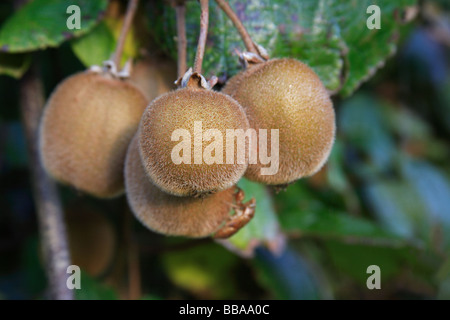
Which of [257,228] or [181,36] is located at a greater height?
[181,36]

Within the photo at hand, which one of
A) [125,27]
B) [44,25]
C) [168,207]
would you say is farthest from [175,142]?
[44,25]

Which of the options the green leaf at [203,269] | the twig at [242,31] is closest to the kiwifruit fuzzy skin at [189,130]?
the twig at [242,31]

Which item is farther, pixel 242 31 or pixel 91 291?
pixel 91 291

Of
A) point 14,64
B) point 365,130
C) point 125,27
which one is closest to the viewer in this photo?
point 125,27

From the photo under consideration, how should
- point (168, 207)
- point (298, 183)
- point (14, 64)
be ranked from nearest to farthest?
point (168, 207) < point (14, 64) < point (298, 183)

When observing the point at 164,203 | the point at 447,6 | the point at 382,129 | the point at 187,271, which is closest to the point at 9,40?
the point at 164,203

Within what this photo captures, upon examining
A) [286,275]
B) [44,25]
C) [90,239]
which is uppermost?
[44,25]

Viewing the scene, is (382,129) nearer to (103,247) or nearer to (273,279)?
(273,279)

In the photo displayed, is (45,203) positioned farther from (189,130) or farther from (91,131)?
(189,130)

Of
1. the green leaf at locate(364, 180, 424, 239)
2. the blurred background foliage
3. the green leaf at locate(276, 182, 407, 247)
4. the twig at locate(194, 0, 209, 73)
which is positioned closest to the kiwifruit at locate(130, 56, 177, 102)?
the blurred background foliage
